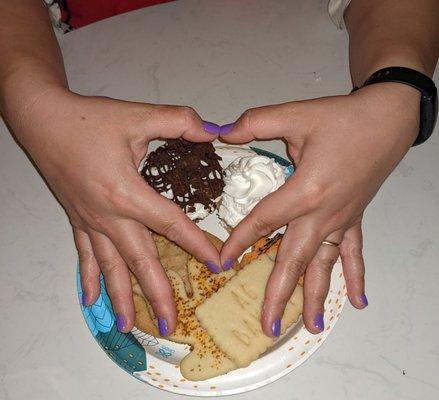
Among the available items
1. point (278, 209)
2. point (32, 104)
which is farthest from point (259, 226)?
point (32, 104)

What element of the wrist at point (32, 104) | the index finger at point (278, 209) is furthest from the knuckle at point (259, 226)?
the wrist at point (32, 104)

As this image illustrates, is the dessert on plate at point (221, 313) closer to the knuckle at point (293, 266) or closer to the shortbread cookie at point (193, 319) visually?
the shortbread cookie at point (193, 319)

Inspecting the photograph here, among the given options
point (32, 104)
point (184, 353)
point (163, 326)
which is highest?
point (32, 104)

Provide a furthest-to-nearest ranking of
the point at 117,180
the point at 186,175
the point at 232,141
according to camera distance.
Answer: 1. the point at 186,175
2. the point at 232,141
3. the point at 117,180

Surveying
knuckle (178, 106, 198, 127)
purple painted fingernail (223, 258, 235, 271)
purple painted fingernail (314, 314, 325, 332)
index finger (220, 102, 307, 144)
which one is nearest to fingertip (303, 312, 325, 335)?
purple painted fingernail (314, 314, 325, 332)

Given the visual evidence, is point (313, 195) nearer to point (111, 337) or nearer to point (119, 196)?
point (119, 196)

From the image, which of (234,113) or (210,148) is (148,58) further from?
(210,148)
